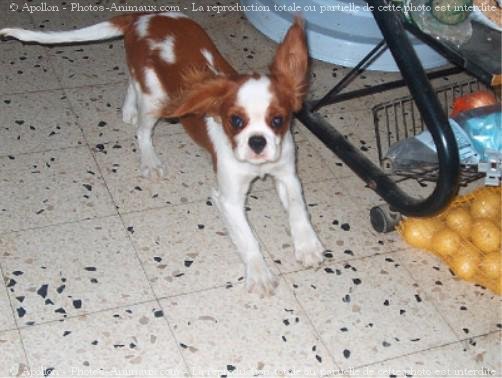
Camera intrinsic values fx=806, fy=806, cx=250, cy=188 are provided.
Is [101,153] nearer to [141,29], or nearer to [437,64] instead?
[141,29]

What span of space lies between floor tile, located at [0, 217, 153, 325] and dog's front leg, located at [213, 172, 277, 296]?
263 millimetres

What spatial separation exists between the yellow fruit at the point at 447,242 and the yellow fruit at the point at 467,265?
30 millimetres

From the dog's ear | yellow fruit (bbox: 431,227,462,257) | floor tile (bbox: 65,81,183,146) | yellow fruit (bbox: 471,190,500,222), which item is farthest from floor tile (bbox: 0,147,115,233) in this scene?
yellow fruit (bbox: 471,190,500,222)

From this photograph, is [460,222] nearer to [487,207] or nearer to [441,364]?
[487,207]

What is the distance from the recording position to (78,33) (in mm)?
2455

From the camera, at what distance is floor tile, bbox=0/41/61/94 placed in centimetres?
281

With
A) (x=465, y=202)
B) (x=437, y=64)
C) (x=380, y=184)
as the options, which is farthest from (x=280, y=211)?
(x=437, y=64)

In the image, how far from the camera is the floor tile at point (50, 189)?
7.34 feet

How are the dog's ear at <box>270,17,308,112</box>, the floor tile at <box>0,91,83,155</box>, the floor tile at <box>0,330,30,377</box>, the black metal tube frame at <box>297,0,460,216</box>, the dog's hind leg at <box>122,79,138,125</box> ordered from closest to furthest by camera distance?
the black metal tube frame at <box>297,0,460,216</box> → the floor tile at <box>0,330,30,377</box> → the dog's ear at <box>270,17,308,112</box> → the floor tile at <box>0,91,83,155</box> → the dog's hind leg at <box>122,79,138,125</box>

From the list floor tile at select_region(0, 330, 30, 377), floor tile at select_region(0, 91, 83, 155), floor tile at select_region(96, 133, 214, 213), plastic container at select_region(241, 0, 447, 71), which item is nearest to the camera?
floor tile at select_region(0, 330, 30, 377)

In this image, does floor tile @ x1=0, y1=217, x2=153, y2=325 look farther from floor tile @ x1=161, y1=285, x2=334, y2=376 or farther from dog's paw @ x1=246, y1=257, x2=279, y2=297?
dog's paw @ x1=246, y1=257, x2=279, y2=297

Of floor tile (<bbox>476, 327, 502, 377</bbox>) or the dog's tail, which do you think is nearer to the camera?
floor tile (<bbox>476, 327, 502, 377</bbox>)

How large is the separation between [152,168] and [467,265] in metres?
0.96

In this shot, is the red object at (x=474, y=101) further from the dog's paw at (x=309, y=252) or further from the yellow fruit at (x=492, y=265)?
the dog's paw at (x=309, y=252)
